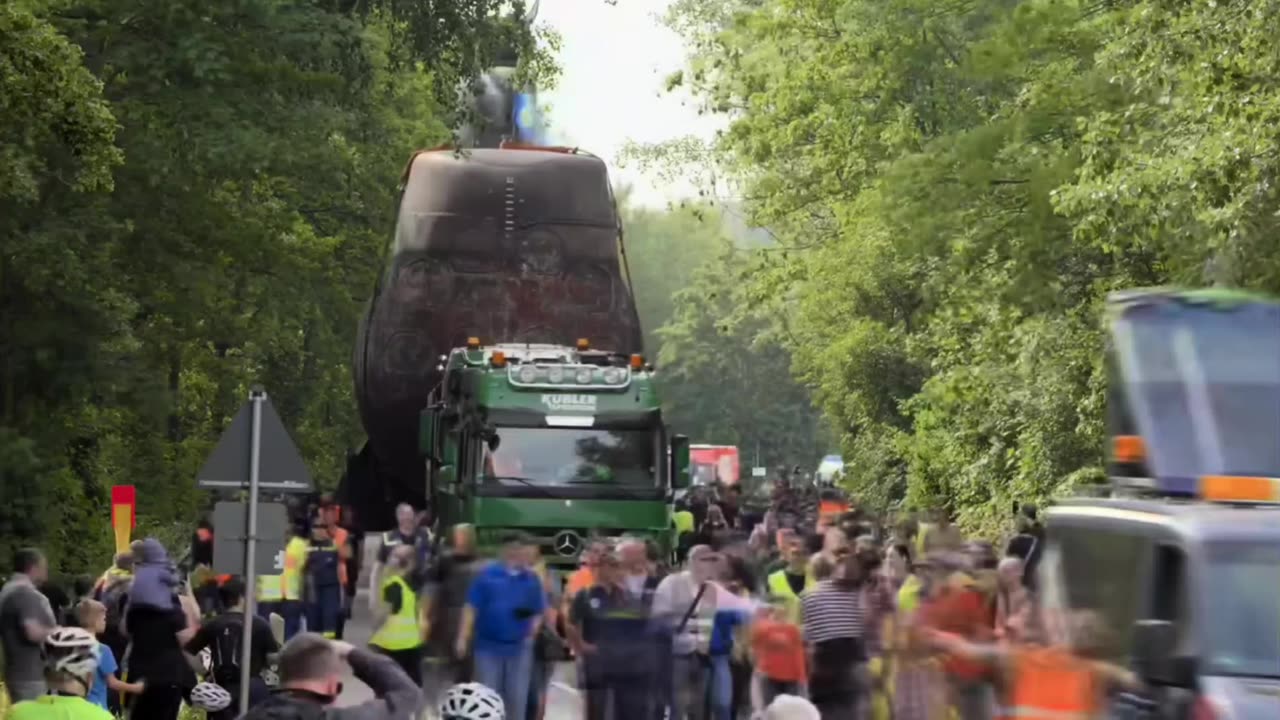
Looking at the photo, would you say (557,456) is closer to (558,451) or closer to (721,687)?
(558,451)

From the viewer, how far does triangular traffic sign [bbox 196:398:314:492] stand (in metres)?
15.9

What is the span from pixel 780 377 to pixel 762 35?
80.4m

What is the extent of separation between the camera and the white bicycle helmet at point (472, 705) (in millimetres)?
8211

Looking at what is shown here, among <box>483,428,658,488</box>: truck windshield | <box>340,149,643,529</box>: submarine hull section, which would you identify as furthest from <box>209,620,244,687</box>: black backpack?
<box>340,149,643,529</box>: submarine hull section

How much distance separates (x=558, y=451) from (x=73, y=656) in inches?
724

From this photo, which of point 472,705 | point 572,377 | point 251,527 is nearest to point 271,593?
point 572,377

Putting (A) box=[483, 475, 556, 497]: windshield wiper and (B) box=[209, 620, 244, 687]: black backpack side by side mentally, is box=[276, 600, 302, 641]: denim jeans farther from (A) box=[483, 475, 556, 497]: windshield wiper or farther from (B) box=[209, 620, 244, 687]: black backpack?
(B) box=[209, 620, 244, 687]: black backpack

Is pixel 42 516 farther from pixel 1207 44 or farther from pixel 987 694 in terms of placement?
pixel 987 694

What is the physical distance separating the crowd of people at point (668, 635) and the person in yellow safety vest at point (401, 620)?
0.02m

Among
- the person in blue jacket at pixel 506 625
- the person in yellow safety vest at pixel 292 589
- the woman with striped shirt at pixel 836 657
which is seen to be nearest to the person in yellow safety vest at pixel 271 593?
the person in yellow safety vest at pixel 292 589

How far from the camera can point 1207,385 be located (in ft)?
53.8

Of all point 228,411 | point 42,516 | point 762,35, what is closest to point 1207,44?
point 42,516

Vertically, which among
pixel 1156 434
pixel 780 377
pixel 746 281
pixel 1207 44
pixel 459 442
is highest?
pixel 780 377

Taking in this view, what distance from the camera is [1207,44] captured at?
23391 millimetres
